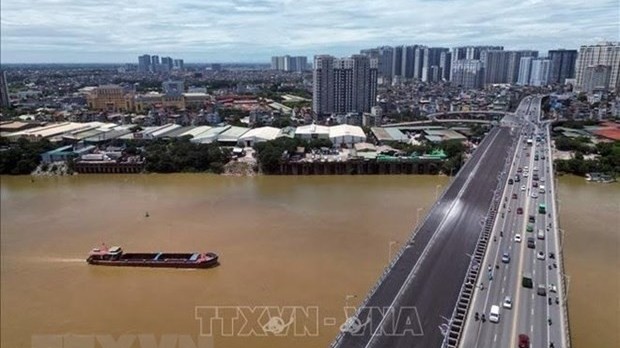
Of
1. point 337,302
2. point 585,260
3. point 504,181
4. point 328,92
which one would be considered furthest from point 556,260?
point 328,92

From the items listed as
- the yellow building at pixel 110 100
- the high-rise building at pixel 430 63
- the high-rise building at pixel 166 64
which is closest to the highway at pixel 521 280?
the yellow building at pixel 110 100

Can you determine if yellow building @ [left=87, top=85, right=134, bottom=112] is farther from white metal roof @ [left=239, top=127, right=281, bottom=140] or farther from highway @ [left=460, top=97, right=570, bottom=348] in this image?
highway @ [left=460, top=97, right=570, bottom=348]

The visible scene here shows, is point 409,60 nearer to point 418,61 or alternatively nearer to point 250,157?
point 418,61

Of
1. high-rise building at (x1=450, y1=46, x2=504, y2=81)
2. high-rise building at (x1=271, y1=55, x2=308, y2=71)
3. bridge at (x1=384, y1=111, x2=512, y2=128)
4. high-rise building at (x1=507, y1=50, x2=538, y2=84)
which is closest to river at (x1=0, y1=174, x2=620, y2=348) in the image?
bridge at (x1=384, y1=111, x2=512, y2=128)

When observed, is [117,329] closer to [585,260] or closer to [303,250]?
[303,250]

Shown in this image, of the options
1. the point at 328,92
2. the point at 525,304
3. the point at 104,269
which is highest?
the point at 328,92

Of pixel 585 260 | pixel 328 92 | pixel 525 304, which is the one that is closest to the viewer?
pixel 525 304
